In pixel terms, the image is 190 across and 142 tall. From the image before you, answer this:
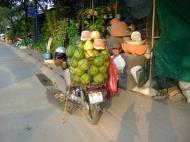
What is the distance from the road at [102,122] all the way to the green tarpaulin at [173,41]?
0.73m

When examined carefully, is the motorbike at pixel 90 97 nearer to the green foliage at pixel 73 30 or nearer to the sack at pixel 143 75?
the sack at pixel 143 75

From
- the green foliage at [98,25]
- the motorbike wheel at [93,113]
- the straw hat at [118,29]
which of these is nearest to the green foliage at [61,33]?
the green foliage at [98,25]

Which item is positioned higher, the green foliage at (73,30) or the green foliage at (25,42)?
the green foliage at (73,30)

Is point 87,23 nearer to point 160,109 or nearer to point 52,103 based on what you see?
point 52,103

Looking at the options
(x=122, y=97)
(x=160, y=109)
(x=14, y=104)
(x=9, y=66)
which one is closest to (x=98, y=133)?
(x=160, y=109)

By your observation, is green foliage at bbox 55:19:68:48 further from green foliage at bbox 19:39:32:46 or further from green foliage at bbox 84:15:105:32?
green foliage at bbox 19:39:32:46

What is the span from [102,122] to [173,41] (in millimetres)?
2280

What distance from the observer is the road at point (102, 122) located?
573 cm

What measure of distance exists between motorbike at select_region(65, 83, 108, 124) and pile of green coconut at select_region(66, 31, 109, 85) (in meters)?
0.14

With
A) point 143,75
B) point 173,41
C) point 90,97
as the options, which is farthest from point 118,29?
point 90,97

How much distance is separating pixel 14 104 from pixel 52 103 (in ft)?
2.94

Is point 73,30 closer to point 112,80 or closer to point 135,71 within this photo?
point 135,71

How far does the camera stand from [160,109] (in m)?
7.04

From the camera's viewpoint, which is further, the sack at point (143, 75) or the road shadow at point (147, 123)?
the sack at point (143, 75)
